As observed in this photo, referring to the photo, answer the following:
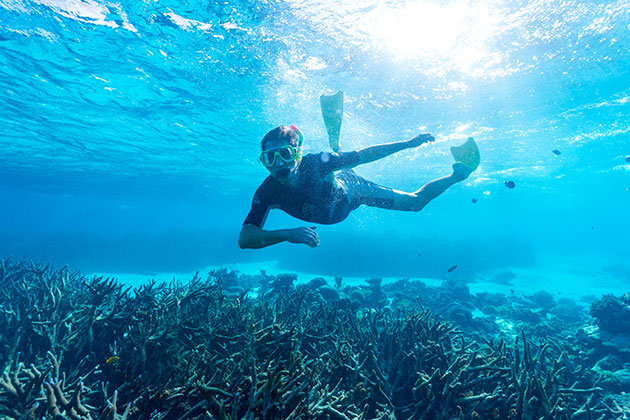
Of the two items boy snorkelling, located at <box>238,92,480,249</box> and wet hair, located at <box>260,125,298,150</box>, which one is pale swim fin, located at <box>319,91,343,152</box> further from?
wet hair, located at <box>260,125,298,150</box>

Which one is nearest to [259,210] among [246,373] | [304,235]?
[304,235]

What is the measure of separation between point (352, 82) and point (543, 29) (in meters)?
6.48

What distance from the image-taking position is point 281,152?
3.87 meters

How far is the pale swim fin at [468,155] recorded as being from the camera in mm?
6817

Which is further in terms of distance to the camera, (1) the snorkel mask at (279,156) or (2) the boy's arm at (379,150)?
(2) the boy's arm at (379,150)

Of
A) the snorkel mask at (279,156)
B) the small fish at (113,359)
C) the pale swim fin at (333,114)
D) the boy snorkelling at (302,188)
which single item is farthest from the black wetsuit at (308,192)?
the small fish at (113,359)

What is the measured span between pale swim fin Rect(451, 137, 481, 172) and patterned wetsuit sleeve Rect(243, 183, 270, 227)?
4949mm

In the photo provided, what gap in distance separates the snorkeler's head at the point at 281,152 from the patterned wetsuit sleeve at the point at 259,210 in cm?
43

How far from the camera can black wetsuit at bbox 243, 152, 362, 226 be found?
4273 millimetres

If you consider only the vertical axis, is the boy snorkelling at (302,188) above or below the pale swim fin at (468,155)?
below

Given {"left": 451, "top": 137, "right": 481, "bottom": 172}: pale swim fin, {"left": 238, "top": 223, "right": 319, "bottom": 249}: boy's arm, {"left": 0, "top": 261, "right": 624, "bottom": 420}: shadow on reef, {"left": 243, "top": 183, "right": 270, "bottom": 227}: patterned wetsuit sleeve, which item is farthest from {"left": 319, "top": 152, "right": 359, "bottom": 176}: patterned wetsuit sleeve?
{"left": 451, "top": 137, "right": 481, "bottom": 172}: pale swim fin

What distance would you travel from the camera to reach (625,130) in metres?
17.6

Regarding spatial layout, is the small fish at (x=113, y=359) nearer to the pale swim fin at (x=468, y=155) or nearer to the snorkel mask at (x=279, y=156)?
the snorkel mask at (x=279, y=156)

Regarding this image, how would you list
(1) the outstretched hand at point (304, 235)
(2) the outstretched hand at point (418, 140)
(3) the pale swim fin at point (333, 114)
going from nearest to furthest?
1. (1) the outstretched hand at point (304, 235)
2. (2) the outstretched hand at point (418, 140)
3. (3) the pale swim fin at point (333, 114)
